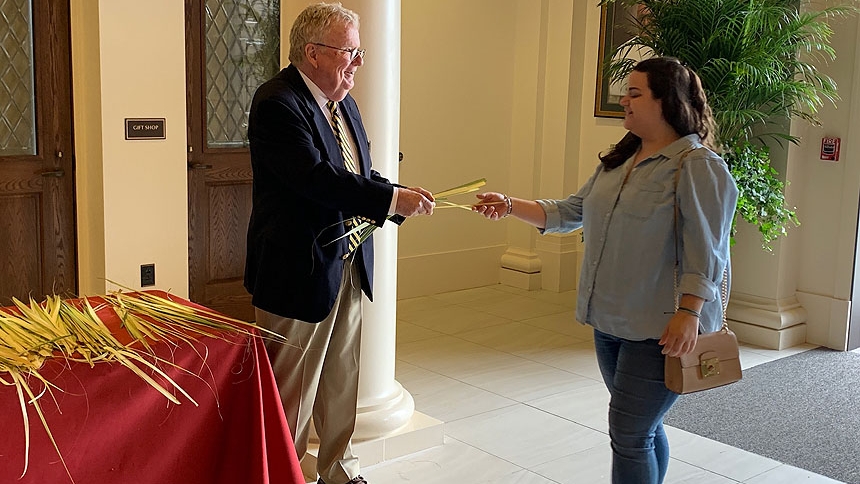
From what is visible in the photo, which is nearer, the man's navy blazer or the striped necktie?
the man's navy blazer

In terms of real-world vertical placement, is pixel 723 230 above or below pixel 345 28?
below

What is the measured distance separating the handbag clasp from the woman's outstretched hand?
85cm

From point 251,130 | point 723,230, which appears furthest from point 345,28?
point 723,230

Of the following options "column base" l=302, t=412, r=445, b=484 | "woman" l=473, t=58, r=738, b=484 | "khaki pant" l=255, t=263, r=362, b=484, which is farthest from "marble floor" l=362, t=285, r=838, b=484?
"woman" l=473, t=58, r=738, b=484

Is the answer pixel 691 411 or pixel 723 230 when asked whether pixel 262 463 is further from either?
pixel 691 411

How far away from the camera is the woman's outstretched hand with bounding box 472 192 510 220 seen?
3207 millimetres

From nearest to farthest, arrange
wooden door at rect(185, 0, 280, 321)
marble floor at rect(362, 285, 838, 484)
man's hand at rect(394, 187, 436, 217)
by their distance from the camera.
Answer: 1. man's hand at rect(394, 187, 436, 217)
2. marble floor at rect(362, 285, 838, 484)
3. wooden door at rect(185, 0, 280, 321)

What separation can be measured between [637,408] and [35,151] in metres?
3.50

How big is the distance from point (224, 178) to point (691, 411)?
2948 millimetres

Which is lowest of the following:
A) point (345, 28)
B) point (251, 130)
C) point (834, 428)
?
point (834, 428)

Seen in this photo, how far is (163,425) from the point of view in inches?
95.2

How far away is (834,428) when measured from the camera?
4.48 m

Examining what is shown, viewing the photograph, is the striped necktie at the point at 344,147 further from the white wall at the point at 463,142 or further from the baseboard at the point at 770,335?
the baseboard at the point at 770,335

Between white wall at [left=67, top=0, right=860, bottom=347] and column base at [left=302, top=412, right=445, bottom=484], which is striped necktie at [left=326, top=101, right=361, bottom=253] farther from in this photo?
column base at [left=302, top=412, right=445, bottom=484]
